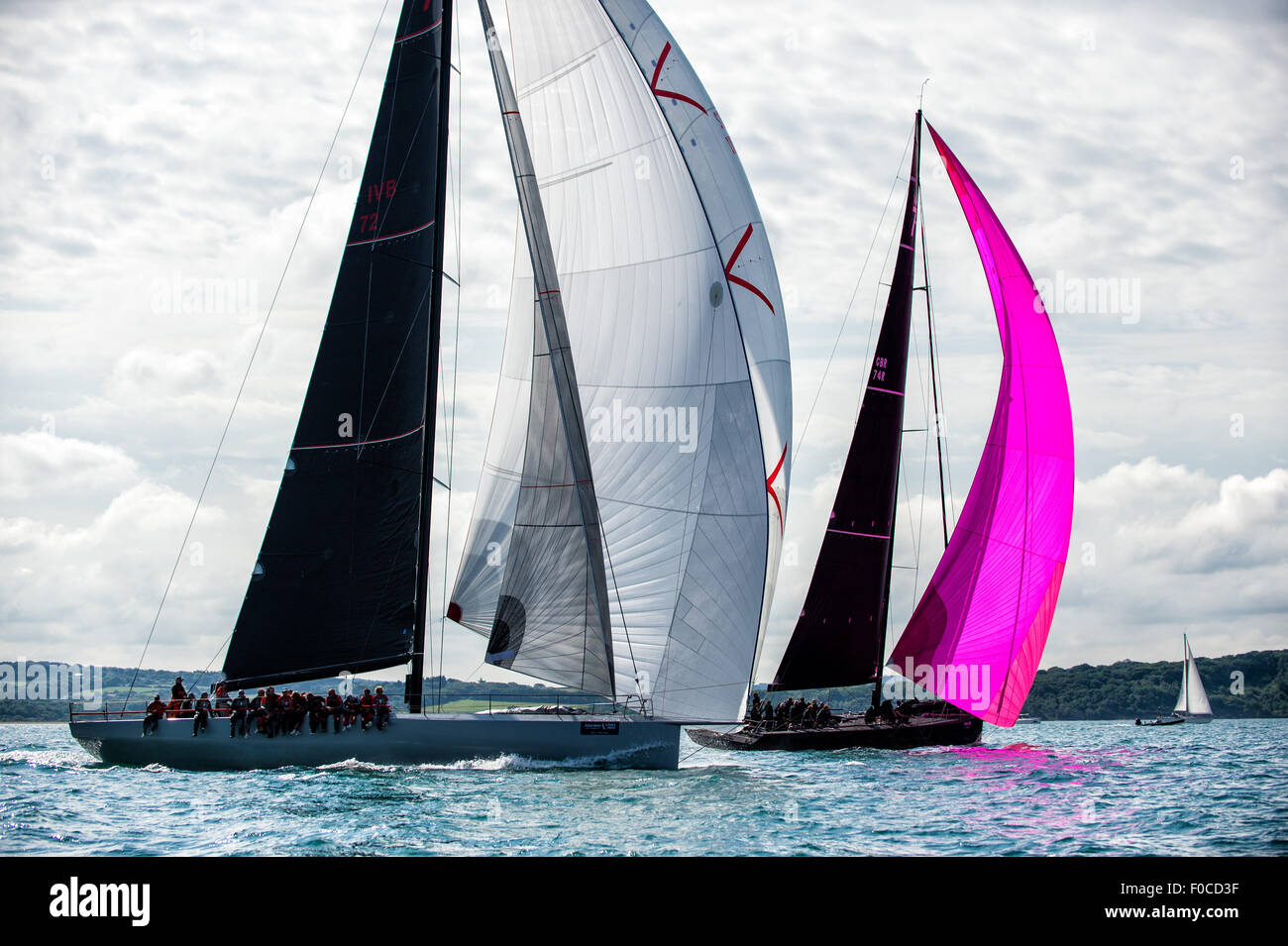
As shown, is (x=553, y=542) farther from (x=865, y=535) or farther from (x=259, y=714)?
(x=865, y=535)

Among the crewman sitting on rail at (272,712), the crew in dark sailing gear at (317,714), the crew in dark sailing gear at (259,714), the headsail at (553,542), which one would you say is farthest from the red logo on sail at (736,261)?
the crew in dark sailing gear at (259,714)

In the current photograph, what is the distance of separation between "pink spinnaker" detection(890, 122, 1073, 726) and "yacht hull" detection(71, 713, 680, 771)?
12.6m

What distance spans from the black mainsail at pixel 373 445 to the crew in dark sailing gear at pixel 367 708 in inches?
48.5

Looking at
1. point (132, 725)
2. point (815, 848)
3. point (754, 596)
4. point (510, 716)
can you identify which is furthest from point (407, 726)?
point (815, 848)

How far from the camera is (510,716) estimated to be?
2312cm

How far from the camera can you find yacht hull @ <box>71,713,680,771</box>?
22.9 m

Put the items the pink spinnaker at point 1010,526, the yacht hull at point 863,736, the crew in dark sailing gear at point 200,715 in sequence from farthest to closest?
the yacht hull at point 863,736, the pink spinnaker at point 1010,526, the crew in dark sailing gear at point 200,715

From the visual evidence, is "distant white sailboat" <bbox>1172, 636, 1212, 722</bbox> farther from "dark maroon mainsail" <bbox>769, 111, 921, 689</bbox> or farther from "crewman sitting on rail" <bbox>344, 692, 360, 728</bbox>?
"crewman sitting on rail" <bbox>344, 692, 360, 728</bbox>

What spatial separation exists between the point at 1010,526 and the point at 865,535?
6.20 m

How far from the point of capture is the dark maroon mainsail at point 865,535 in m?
37.9

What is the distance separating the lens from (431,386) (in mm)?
25656

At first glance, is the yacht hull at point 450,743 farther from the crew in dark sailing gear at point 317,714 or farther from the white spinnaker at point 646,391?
the white spinnaker at point 646,391
